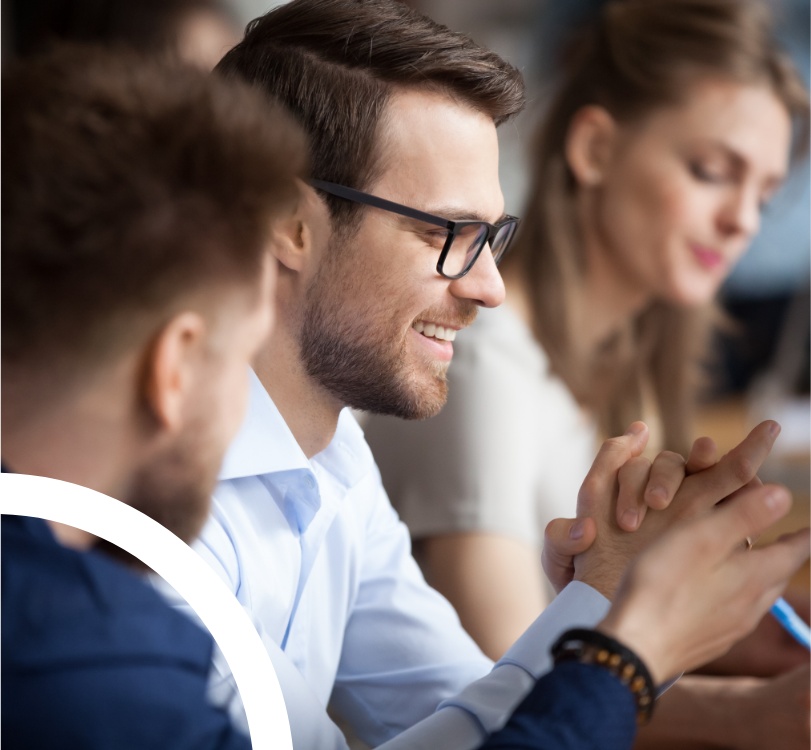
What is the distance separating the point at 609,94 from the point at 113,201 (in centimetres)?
85

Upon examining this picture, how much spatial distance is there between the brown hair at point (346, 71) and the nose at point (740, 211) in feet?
1.94

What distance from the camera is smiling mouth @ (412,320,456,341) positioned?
0.57 meters

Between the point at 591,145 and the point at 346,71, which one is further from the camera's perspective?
the point at 591,145

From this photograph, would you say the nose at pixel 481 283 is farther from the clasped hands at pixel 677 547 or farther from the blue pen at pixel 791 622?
the blue pen at pixel 791 622

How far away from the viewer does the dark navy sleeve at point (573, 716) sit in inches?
17.4

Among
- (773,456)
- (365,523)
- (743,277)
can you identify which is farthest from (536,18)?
(365,523)

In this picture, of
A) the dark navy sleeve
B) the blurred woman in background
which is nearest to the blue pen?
the blurred woman in background

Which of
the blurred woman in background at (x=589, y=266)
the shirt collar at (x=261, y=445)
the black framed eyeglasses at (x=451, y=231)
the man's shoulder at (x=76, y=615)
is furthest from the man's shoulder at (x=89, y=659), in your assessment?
the blurred woman in background at (x=589, y=266)

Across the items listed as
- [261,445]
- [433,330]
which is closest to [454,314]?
[433,330]

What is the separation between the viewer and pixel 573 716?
1.46 ft

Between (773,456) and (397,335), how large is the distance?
1471 millimetres

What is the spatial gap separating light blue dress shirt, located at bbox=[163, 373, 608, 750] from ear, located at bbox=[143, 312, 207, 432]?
11 centimetres

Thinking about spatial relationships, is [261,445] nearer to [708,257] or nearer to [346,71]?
[346,71]

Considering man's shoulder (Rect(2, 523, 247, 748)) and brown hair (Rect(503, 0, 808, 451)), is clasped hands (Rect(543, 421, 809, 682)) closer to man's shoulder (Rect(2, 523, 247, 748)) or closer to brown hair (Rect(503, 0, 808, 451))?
man's shoulder (Rect(2, 523, 247, 748))
